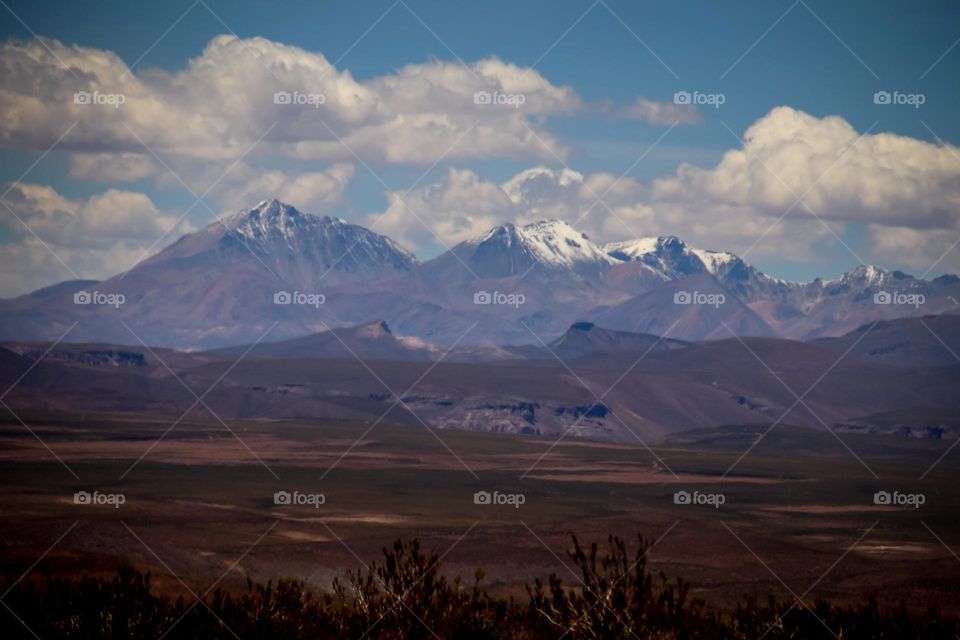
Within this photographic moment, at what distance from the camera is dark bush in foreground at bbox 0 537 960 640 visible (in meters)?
25.9

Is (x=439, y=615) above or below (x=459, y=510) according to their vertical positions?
below

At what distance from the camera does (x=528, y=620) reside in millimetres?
30656

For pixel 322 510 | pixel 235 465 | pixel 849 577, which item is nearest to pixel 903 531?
pixel 849 577

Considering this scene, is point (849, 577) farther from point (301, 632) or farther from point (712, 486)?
point (712, 486)

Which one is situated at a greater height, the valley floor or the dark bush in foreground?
the valley floor

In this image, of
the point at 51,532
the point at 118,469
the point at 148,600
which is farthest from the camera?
the point at 118,469

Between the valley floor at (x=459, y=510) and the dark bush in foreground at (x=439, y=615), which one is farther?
the valley floor at (x=459, y=510)

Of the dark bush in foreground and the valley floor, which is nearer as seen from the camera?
the dark bush in foreground

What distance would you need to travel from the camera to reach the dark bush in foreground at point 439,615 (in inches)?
1021

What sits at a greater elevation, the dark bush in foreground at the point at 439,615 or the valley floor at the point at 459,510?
the valley floor at the point at 459,510

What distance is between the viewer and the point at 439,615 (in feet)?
94.9

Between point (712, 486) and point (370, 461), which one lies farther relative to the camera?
point (370, 461)

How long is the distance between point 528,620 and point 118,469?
104016 millimetres

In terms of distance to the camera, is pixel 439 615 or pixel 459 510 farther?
pixel 459 510
